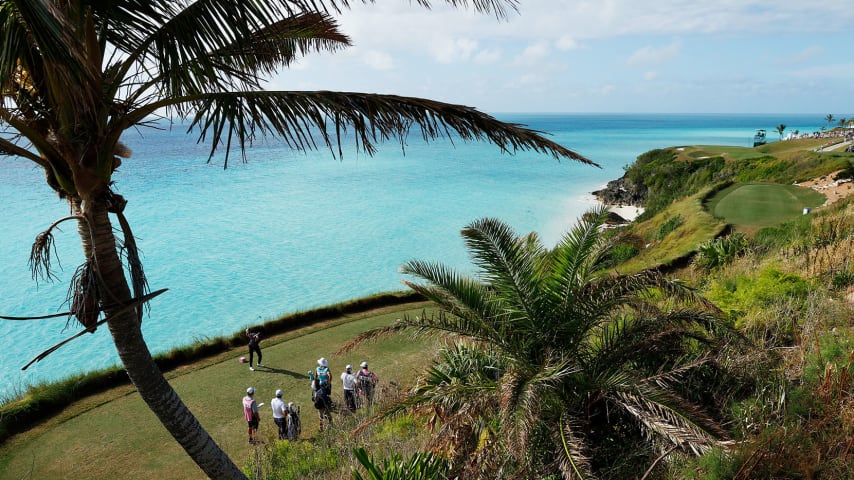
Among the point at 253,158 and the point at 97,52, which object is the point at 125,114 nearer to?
the point at 97,52

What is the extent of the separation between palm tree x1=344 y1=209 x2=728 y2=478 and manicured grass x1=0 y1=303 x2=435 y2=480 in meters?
4.19

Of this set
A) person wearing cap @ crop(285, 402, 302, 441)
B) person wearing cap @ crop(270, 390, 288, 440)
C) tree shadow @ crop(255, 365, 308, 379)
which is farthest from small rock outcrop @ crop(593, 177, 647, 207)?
person wearing cap @ crop(270, 390, 288, 440)

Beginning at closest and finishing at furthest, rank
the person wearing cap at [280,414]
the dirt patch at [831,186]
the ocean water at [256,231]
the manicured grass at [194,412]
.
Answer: the manicured grass at [194,412], the person wearing cap at [280,414], the dirt patch at [831,186], the ocean water at [256,231]

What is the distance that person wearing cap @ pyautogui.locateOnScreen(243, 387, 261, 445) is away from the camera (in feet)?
29.5

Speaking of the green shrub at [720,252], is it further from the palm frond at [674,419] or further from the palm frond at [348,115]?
the palm frond at [348,115]

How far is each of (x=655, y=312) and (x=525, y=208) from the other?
45.0 m

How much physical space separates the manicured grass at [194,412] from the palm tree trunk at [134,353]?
355 centimetres

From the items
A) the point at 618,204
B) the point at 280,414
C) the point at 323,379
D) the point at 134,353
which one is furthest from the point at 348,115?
the point at 618,204

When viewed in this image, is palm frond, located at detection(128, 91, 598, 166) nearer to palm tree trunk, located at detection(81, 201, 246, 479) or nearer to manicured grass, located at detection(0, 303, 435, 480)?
palm tree trunk, located at detection(81, 201, 246, 479)

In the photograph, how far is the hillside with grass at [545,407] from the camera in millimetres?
4598

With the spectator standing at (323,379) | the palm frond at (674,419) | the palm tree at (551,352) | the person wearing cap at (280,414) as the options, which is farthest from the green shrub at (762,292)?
the person wearing cap at (280,414)

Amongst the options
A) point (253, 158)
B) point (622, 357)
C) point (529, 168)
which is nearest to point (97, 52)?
point (622, 357)

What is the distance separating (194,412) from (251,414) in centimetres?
241

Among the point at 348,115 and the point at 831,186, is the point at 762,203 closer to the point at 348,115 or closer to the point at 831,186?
the point at 831,186
